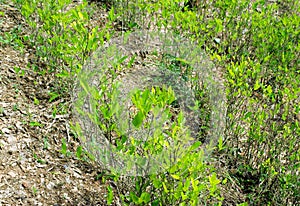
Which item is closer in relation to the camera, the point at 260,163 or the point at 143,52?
the point at 260,163

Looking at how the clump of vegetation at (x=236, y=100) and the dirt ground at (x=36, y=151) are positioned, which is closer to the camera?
the dirt ground at (x=36, y=151)

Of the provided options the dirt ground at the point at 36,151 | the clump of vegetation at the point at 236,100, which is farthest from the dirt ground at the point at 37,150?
the clump of vegetation at the point at 236,100

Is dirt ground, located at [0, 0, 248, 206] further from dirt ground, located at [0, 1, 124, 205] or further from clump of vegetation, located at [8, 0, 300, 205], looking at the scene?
clump of vegetation, located at [8, 0, 300, 205]

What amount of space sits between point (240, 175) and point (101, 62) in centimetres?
162

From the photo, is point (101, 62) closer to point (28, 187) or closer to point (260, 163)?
point (28, 187)

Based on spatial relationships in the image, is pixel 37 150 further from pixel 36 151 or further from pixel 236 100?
pixel 236 100

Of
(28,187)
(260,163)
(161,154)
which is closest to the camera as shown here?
(161,154)

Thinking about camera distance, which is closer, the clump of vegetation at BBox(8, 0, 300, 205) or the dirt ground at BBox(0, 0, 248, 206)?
the dirt ground at BBox(0, 0, 248, 206)

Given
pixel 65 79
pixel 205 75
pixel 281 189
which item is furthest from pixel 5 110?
pixel 281 189

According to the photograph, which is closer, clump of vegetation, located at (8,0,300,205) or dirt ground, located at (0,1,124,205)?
dirt ground, located at (0,1,124,205)

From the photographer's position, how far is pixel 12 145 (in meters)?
2.70

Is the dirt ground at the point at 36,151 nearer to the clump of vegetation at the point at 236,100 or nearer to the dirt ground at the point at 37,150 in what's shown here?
the dirt ground at the point at 37,150

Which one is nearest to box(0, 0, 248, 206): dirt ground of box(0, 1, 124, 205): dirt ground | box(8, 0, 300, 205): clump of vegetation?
box(0, 1, 124, 205): dirt ground

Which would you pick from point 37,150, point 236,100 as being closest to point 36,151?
point 37,150
